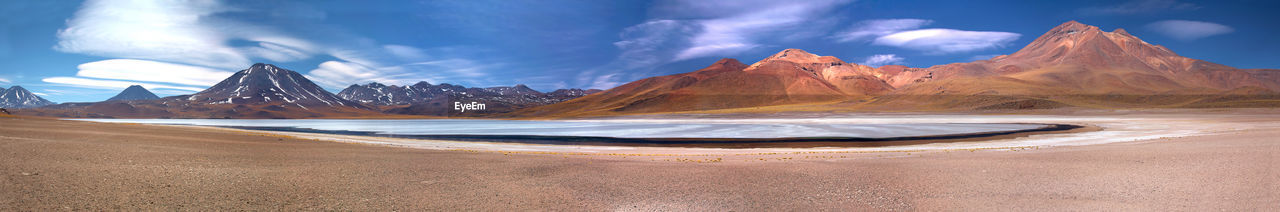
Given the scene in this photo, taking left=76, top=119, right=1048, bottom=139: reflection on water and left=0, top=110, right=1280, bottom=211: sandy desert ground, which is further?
left=76, top=119, right=1048, bottom=139: reflection on water

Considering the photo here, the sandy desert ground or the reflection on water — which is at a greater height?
the reflection on water

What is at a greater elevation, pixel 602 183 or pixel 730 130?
pixel 730 130

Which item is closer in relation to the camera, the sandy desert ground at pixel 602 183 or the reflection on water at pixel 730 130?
the sandy desert ground at pixel 602 183

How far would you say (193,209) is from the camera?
8156mm

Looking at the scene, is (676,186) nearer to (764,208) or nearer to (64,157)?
(764,208)

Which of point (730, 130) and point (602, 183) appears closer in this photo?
point (602, 183)

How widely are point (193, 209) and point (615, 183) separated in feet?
22.7

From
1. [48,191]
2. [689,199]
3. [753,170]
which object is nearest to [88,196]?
[48,191]

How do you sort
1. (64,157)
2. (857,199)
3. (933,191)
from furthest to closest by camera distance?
1. (64,157)
2. (933,191)
3. (857,199)

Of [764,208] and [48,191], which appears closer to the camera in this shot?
[48,191]

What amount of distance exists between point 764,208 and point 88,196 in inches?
416

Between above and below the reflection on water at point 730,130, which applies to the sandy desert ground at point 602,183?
below

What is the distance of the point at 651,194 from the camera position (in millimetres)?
10414

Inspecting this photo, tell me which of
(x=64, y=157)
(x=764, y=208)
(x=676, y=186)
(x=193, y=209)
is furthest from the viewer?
(x=64, y=157)
